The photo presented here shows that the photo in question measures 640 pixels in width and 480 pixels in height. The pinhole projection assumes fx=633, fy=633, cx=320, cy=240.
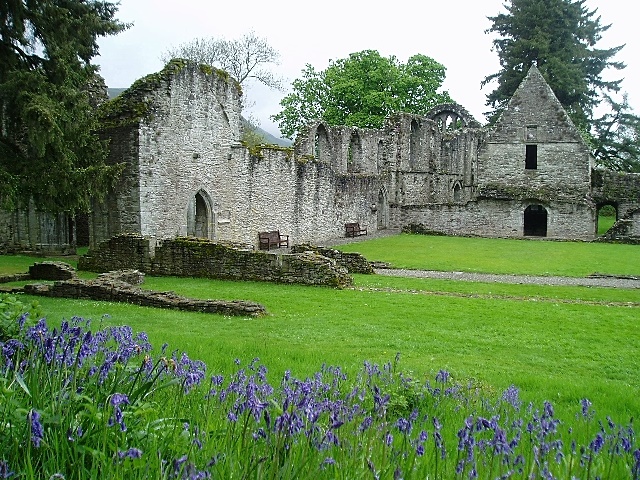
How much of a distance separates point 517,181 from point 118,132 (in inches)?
1117

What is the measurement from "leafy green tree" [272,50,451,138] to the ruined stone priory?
406 centimetres

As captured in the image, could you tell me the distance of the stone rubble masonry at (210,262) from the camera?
55.0 ft

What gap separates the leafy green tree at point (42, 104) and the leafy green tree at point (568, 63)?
44.2 metres

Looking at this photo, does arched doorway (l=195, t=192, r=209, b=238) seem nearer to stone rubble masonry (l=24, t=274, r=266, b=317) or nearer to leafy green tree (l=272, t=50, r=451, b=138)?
stone rubble masonry (l=24, t=274, r=266, b=317)

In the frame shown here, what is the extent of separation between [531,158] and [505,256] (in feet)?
61.2

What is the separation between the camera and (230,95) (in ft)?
84.1

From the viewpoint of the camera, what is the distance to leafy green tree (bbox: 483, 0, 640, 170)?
5138 cm

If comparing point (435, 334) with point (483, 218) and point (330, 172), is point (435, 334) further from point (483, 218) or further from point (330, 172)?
point (483, 218)

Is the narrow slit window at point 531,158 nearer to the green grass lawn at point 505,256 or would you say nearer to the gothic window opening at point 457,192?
the green grass lawn at point 505,256

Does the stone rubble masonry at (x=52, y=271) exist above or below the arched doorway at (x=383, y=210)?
below

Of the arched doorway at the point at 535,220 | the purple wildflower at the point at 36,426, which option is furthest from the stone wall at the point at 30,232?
the arched doorway at the point at 535,220

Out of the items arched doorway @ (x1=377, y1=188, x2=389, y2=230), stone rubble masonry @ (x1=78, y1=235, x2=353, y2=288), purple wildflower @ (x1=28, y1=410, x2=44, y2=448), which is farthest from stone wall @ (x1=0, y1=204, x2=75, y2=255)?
purple wildflower @ (x1=28, y1=410, x2=44, y2=448)

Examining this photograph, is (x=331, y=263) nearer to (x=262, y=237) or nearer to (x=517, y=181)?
(x=262, y=237)

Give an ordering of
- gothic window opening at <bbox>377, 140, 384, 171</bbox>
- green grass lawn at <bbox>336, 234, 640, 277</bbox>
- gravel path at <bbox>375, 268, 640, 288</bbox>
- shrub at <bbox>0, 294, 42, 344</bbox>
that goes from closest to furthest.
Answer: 1. shrub at <bbox>0, 294, 42, 344</bbox>
2. gravel path at <bbox>375, 268, 640, 288</bbox>
3. green grass lawn at <bbox>336, 234, 640, 277</bbox>
4. gothic window opening at <bbox>377, 140, 384, 171</bbox>
